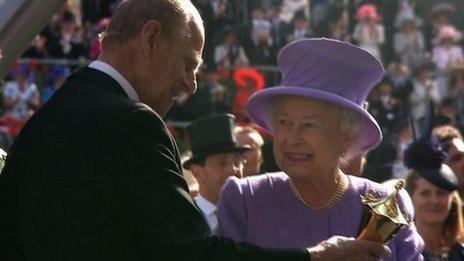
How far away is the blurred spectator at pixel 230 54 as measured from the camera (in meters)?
18.4

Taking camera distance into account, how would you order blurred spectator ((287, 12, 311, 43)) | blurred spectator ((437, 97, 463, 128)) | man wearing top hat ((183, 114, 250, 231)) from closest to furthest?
man wearing top hat ((183, 114, 250, 231)), blurred spectator ((437, 97, 463, 128)), blurred spectator ((287, 12, 311, 43))

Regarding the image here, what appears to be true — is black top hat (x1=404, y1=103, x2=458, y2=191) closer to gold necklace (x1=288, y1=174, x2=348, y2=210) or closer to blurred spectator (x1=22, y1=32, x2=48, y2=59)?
gold necklace (x1=288, y1=174, x2=348, y2=210)

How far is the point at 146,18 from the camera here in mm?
3633

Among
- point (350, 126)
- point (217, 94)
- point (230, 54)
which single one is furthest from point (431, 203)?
point (230, 54)

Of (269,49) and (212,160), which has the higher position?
(212,160)

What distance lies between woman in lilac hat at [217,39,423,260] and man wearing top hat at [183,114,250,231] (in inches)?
103

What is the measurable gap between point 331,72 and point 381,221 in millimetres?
815

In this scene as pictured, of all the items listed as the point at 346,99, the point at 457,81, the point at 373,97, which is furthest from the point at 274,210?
the point at 457,81

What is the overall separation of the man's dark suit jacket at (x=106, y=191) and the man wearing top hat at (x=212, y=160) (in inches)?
146

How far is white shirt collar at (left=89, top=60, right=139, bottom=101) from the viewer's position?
3648 millimetres

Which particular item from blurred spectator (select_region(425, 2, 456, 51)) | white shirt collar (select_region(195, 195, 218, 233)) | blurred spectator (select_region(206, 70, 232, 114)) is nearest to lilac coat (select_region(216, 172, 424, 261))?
white shirt collar (select_region(195, 195, 218, 233))

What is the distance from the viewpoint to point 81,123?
3.49 m

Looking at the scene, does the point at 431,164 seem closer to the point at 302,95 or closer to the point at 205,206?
the point at 205,206

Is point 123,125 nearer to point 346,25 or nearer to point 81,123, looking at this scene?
point 81,123
